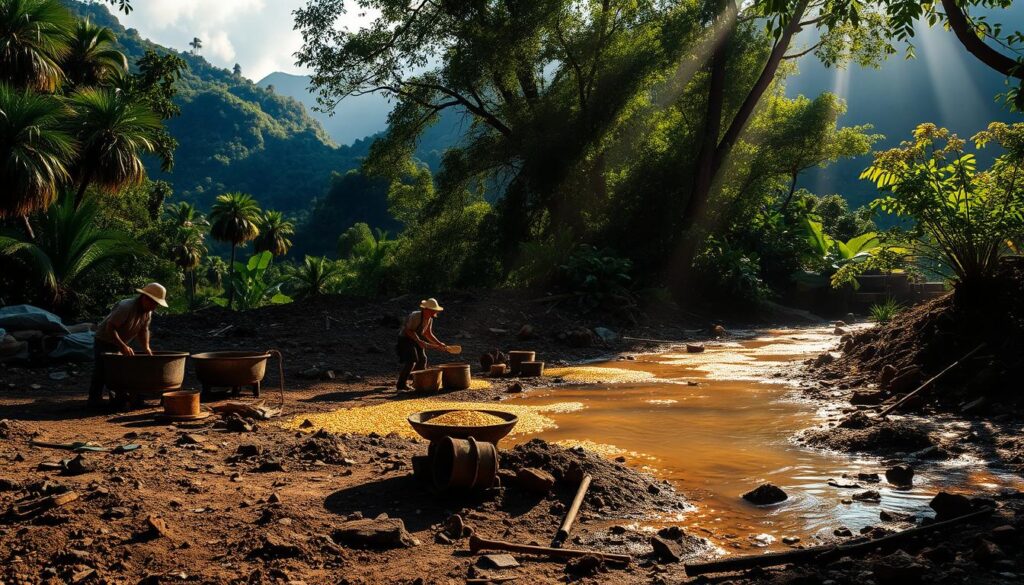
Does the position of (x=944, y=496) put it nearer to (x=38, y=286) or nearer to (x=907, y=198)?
(x=907, y=198)

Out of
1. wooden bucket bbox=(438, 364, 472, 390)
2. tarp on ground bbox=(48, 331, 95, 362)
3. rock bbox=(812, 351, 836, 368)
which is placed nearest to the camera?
wooden bucket bbox=(438, 364, 472, 390)

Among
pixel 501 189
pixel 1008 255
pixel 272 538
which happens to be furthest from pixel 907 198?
pixel 501 189

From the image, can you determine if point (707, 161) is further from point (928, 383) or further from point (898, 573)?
point (898, 573)

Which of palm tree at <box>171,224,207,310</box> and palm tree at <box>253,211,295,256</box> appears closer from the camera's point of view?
palm tree at <box>171,224,207,310</box>

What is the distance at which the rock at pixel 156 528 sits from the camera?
11.7 feet

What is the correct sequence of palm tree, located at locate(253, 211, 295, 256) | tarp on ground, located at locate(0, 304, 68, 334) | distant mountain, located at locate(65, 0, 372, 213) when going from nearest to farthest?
tarp on ground, located at locate(0, 304, 68, 334), palm tree, located at locate(253, 211, 295, 256), distant mountain, located at locate(65, 0, 372, 213)

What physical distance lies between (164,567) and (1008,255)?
8410mm

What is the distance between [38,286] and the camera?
13.8 metres

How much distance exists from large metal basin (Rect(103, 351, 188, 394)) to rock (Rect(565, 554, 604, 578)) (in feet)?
17.4

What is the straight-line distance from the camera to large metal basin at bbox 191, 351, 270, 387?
25.8 ft

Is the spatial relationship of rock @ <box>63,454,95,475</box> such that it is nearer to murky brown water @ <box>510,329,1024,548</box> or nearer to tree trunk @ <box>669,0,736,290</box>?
murky brown water @ <box>510,329,1024,548</box>

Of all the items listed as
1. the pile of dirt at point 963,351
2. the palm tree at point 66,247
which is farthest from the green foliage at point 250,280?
the pile of dirt at point 963,351

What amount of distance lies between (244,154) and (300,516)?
8900 centimetres

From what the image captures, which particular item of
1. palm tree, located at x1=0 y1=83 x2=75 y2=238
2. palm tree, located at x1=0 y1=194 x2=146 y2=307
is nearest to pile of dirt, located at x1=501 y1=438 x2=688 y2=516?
palm tree, located at x1=0 y1=194 x2=146 y2=307
